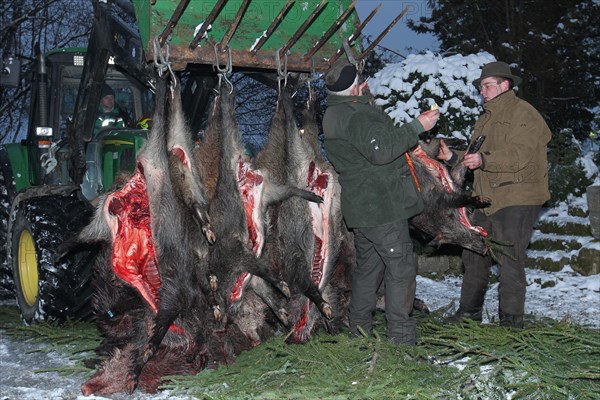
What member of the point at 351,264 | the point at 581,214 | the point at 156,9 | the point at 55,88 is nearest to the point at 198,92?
the point at 55,88

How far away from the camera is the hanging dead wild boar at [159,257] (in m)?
4.17

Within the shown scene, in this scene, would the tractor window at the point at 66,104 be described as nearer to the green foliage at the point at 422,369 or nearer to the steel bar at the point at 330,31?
the steel bar at the point at 330,31

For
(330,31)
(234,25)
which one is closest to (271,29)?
(234,25)

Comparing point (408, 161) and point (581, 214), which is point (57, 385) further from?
point (581, 214)

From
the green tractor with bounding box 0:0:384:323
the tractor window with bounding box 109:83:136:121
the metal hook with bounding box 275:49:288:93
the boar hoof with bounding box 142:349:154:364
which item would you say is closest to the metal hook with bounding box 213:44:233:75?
the green tractor with bounding box 0:0:384:323

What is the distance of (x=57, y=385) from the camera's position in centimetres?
432

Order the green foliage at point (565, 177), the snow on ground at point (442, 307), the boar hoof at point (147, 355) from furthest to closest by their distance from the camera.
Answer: the green foliage at point (565, 177) < the snow on ground at point (442, 307) < the boar hoof at point (147, 355)

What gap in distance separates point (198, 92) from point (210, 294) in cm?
267

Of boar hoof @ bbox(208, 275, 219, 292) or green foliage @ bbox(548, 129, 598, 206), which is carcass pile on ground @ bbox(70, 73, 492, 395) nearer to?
boar hoof @ bbox(208, 275, 219, 292)

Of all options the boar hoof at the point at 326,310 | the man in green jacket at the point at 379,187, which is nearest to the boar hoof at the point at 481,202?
the man in green jacket at the point at 379,187

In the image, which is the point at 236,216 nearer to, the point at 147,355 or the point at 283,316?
the point at 283,316

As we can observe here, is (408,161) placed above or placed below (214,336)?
above

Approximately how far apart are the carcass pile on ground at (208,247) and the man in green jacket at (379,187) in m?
0.36

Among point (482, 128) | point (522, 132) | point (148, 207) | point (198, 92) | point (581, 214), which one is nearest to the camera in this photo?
point (148, 207)
